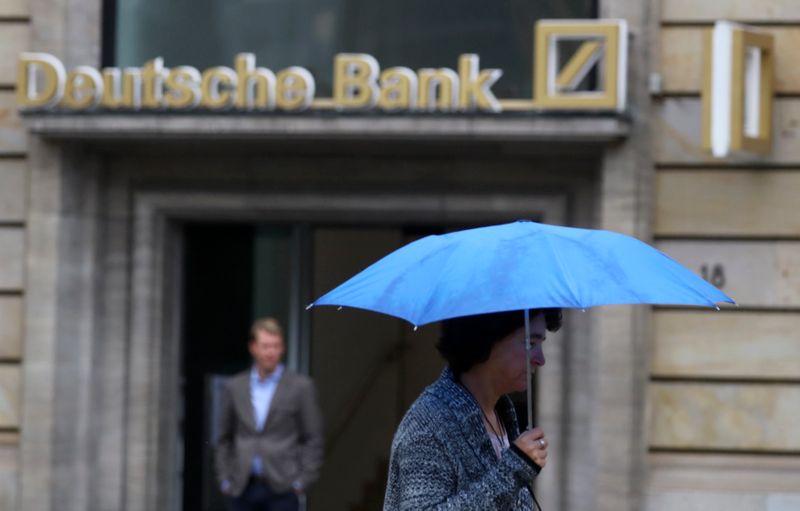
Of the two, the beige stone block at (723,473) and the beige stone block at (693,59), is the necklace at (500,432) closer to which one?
the beige stone block at (723,473)

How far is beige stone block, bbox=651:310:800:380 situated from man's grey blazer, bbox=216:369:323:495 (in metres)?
2.31

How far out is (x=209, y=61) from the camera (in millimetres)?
10695

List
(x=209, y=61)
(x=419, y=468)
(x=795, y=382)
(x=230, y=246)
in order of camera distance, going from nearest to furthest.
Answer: (x=419, y=468) < (x=795, y=382) < (x=209, y=61) < (x=230, y=246)

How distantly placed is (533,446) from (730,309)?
6.30 meters

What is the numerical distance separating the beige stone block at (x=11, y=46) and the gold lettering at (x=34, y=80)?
0.25 meters

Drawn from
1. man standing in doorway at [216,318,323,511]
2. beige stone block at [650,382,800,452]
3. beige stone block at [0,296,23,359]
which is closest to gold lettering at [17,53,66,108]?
beige stone block at [0,296,23,359]

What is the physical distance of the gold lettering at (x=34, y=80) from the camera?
10.3 meters

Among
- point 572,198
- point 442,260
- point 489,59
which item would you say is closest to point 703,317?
point 572,198

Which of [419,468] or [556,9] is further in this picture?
[556,9]

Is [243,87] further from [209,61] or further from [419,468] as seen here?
[419,468]

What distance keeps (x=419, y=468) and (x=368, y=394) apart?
24.9 feet

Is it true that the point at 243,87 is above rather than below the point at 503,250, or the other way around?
above

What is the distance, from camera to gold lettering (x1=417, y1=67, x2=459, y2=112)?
9.95 meters

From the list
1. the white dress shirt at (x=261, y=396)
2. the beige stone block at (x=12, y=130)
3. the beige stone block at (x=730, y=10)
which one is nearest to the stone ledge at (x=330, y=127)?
the beige stone block at (x=12, y=130)
